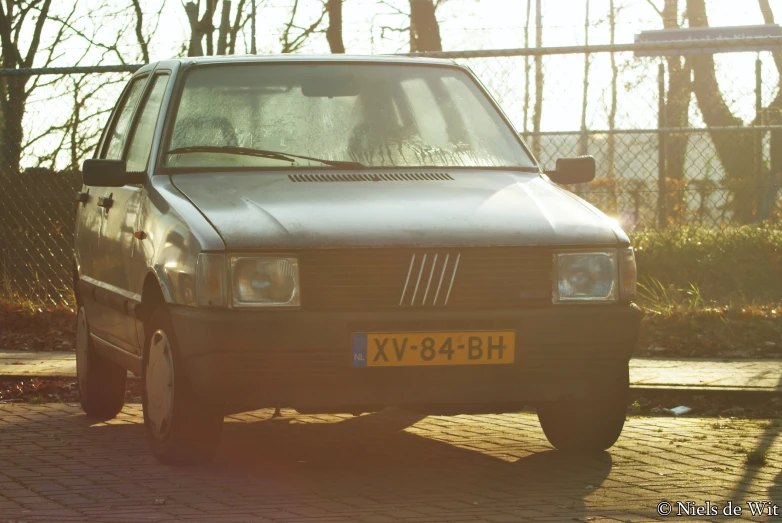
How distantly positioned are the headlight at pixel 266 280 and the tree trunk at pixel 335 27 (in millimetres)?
12348

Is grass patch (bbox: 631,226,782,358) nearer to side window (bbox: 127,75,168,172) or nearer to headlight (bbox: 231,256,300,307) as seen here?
side window (bbox: 127,75,168,172)

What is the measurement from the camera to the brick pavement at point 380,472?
5.21 meters

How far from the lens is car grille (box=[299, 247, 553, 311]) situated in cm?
554

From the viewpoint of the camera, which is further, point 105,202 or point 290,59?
point 105,202

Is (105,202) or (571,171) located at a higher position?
(571,171)

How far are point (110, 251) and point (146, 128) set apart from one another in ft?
2.07

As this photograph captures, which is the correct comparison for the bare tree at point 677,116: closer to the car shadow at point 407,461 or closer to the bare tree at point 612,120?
the bare tree at point 612,120

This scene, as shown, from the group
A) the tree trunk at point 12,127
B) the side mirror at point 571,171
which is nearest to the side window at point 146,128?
the side mirror at point 571,171

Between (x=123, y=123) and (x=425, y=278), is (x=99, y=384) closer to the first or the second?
(x=123, y=123)

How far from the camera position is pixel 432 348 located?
5.61m

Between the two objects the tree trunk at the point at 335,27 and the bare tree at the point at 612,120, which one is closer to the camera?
the bare tree at the point at 612,120

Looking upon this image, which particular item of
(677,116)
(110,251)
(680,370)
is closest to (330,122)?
(110,251)

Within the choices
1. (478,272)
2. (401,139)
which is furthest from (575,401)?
(401,139)

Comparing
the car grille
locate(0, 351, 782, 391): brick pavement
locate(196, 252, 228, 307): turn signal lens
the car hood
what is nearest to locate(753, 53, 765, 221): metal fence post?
locate(0, 351, 782, 391): brick pavement
